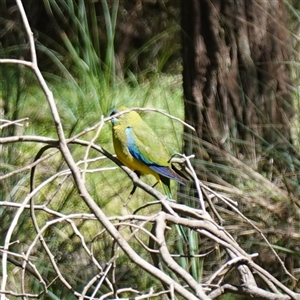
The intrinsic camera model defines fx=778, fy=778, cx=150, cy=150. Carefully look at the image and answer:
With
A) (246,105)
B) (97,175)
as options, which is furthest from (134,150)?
(97,175)

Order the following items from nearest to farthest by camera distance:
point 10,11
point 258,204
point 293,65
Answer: point 258,204 < point 293,65 < point 10,11

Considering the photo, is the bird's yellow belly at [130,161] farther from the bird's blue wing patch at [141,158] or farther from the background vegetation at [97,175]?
the background vegetation at [97,175]

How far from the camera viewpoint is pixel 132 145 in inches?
129

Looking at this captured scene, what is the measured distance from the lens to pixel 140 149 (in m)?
3.29

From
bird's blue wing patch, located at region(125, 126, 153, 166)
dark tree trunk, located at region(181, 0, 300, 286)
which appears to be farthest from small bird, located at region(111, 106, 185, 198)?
dark tree trunk, located at region(181, 0, 300, 286)

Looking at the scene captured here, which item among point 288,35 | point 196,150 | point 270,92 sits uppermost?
point 288,35

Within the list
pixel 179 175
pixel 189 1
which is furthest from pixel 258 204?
pixel 189 1

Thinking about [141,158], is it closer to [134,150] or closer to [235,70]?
[134,150]

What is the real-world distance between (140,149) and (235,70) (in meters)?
→ 0.56

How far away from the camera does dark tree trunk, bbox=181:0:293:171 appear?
3205mm

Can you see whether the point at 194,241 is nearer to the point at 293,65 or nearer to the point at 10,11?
the point at 293,65

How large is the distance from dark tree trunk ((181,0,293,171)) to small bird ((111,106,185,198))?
0.47 feet

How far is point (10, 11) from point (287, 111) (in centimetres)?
410

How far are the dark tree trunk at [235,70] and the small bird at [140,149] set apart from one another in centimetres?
14
